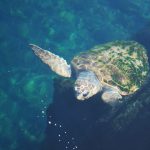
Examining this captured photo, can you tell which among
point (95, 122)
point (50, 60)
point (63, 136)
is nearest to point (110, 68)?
point (50, 60)

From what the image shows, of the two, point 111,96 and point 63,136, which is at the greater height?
point 111,96

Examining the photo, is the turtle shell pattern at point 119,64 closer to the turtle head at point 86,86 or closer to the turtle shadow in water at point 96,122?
the turtle head at point 86,86

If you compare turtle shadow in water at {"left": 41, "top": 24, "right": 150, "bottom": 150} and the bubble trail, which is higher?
turtle shadow in water at {"left": 41, "top": 24, "right": 150, "bottom": 150}

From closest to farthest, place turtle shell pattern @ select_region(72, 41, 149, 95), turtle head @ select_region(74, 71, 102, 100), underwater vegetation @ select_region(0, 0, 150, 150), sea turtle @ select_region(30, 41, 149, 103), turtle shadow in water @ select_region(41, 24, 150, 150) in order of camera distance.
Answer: turtle shadow in water @ select_region(41, 24, 150, 150) < turtle head @ select_region(74, 71, 102, 100) < underwater vegetation @ select_region(0, 0, 150, 150) < sea turtle @ select_region(30, 41, 149, 103) < turtle shell pattern @ select_region(72, 41, 149, 95)

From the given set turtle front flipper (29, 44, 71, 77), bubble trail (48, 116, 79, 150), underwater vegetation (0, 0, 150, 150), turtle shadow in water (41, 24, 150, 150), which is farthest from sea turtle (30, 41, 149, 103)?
bubble trail (48, 116, 79, 150)

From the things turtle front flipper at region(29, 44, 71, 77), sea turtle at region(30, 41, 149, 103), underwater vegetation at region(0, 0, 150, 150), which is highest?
sea turtle at region(30, 41, 149, 103)

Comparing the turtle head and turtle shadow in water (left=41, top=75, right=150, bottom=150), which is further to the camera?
the turtle head

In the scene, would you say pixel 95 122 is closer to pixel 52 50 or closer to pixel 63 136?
pixel 63 136

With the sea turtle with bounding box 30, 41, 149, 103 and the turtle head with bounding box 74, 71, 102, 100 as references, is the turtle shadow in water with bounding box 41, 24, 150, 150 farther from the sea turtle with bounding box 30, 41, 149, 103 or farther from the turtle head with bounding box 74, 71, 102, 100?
the sea turtle with bounding box 30, 41, 149, 103

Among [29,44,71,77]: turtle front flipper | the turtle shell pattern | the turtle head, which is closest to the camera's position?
the turtle head
